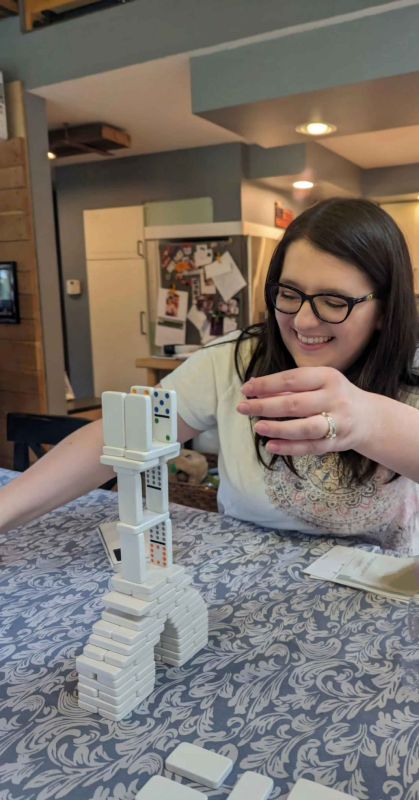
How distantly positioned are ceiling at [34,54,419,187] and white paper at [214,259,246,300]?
83 cm

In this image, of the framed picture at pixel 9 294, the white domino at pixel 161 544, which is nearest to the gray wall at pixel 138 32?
the framed picture at pixel 9 294

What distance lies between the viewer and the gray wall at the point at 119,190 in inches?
153

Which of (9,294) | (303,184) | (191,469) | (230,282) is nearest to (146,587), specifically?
(191,469)

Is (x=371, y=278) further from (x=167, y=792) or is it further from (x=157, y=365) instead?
(x=157, y=365)

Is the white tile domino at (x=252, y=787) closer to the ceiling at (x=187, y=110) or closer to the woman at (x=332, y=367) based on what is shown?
the woman at (x=332, y=367)

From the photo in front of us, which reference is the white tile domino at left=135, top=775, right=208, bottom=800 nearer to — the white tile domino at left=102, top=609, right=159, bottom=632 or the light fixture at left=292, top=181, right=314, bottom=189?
the white tile domino at left=102, top=609, right=159, bottom=632

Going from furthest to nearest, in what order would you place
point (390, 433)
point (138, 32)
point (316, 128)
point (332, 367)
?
1. point (316, 128)
2. point (138, 32)
3. point (332, 367)
4. point (390, 433)

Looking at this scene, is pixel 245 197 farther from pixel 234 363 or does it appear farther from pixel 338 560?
pixel 338 560

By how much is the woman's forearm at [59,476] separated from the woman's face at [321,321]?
378 millimetres

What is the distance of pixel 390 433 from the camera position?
735 mm

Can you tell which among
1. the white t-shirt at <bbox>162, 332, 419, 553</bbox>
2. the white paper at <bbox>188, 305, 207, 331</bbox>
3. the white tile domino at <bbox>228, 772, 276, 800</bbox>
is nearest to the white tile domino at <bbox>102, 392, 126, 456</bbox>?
the white tile domino at <bbox>228, 772, 276, 800</bbox>

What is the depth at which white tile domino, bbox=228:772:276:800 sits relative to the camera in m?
0.53

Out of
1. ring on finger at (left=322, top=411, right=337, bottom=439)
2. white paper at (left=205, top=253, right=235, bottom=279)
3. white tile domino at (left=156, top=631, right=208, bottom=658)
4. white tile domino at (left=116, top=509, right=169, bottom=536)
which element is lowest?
white tile domino at (left=156, top=631, right=208, bottom=658)

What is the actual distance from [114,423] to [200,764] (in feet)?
1.15
